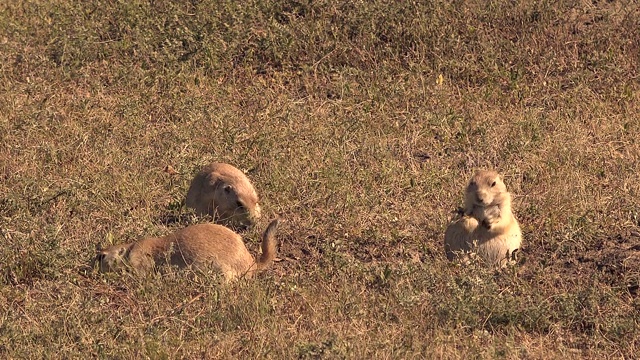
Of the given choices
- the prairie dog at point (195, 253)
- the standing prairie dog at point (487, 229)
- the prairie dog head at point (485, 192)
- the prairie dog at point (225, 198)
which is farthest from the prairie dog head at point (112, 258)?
the prairie dog head at point (485, 192)

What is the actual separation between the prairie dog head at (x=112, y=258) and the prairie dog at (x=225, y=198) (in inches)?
44.3

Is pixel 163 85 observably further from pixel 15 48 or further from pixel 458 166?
pixel 458 166

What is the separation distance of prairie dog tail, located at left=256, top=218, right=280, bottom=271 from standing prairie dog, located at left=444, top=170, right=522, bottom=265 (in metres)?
1.12

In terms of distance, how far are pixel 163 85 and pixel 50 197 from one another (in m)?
2.67

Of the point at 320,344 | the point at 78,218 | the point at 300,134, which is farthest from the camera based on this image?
the point at 300,134

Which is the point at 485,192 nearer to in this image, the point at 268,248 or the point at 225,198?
the point at 268,248

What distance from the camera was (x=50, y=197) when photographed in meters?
8.08

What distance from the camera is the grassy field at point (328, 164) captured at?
20.1 ft

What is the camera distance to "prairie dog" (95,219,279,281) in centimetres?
674

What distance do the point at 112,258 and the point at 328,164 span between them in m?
2.51

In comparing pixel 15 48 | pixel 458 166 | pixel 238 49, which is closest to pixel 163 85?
pixel 238 49

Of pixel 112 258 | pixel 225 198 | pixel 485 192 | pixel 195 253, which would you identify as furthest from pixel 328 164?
pixel 112 258

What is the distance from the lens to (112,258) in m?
6.83

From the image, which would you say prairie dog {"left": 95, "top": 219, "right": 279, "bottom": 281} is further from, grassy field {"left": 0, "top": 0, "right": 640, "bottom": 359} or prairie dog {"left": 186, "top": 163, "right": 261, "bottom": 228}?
prairie dog {"left": 186, "top": 163, "right": 261, "bottom": 228}
